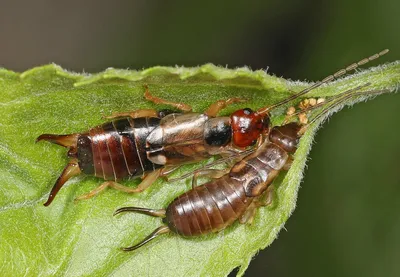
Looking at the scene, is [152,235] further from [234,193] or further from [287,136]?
[287,136]

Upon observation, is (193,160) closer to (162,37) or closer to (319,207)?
(319,207)

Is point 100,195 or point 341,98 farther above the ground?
point 341,98

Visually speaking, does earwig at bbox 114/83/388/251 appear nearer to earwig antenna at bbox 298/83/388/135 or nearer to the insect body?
earwig antenna at bbox 298/83/388/135

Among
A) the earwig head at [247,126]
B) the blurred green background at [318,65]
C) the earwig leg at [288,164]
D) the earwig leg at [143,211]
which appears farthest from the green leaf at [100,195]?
the blurred green background at [318,65]

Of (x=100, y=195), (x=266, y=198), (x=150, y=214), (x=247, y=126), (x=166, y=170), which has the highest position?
(x=247, y=126)

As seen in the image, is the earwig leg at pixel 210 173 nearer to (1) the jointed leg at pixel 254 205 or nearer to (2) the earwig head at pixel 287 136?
(1) the jointed leg at pixel 254 205

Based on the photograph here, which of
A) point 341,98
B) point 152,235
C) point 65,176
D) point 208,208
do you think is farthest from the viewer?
point 208,208

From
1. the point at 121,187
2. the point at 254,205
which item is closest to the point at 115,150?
the point at 121,187

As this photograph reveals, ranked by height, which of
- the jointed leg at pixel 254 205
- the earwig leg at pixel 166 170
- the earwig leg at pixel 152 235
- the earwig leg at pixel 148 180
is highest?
the earwig leg at pixel 166 170
